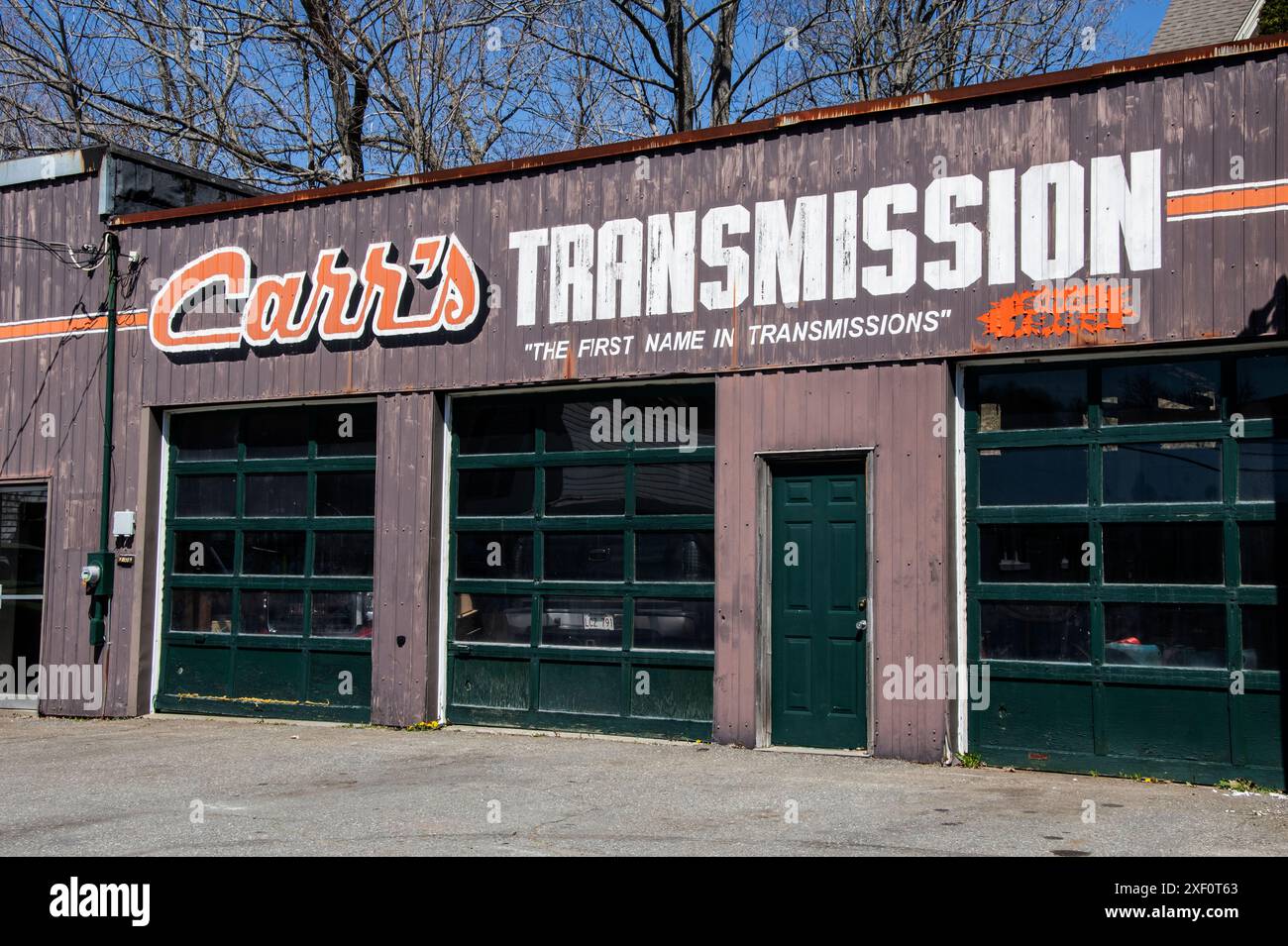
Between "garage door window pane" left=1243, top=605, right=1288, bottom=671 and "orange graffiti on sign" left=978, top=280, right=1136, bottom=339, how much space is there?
2.23 meters

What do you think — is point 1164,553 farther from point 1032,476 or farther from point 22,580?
point 22,580

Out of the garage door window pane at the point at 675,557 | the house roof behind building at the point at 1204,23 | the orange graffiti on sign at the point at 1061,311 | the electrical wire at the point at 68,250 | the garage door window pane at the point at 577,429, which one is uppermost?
the house roof behind building at the point at 1204,23

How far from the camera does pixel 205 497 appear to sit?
14266 millimetres

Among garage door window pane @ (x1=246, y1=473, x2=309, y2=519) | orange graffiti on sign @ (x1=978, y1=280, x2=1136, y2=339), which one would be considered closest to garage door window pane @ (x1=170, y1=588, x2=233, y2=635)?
garage door window pane @ (x1=246, y1=473, x2=309, y2=519)

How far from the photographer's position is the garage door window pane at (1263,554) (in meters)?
9.30

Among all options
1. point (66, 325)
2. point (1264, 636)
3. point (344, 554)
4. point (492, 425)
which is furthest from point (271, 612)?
point (1264, 636)

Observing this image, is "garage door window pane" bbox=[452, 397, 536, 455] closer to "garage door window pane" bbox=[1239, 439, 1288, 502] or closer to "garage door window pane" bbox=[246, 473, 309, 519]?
"garage door window pane" bbox=[246, 473, 309, 519]

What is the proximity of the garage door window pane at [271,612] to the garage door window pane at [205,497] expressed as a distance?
0.93 meters

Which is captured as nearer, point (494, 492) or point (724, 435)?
point (724, 435)

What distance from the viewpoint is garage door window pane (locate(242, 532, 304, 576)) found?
1358cm

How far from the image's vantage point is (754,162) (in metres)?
11.5

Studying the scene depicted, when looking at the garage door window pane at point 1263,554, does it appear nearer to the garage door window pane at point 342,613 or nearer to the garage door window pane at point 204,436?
the garage door window pane at point 342,613

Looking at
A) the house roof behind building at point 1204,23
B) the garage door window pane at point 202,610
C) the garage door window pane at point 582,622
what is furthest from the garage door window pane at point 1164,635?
the house roof behind building at point 1204,23

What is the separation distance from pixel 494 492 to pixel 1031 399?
4.99 m
